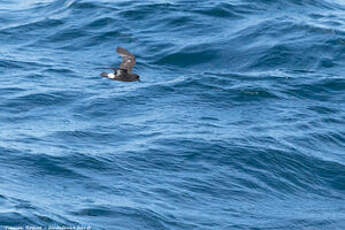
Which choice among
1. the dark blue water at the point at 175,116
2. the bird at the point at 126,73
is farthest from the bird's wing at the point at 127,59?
the dark blue water at the point at 175,116

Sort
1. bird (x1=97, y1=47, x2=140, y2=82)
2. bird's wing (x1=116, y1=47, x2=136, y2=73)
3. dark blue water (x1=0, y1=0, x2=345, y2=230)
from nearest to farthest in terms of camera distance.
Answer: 1. dark blue water (x1=0, y1=0, x2=345, y2=230)
2. bird's wing (x1=116, y1=47, x2=136, y2=73)
3. bird (x1=97, y1=47, x2=140, y2=82)

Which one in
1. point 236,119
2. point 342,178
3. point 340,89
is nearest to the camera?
point 342,178

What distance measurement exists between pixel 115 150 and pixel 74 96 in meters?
4.02

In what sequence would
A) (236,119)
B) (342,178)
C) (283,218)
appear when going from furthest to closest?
(236,119), (342,178), (283,218)

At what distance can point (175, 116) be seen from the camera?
23812 millimetres

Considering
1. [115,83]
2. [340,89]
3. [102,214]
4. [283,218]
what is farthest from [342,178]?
[115,83]

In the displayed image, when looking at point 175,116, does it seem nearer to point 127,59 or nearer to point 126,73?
point 126,73

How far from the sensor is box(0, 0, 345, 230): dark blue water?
18938mm

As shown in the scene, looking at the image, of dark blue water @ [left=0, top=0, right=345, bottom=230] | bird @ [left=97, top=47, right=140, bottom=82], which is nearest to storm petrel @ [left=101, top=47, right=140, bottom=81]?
bird @ [left=97, top=47, right=140, bottom=82]

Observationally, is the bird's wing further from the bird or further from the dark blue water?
the dark blue water

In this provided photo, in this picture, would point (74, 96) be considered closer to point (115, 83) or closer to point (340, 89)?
point (115, 83)

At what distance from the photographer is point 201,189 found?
19891 millimetres

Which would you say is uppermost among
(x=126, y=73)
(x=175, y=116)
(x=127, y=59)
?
(x=127, y=59)

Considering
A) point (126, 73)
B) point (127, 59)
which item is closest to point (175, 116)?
point (126, 73)
